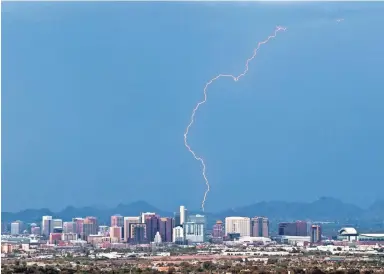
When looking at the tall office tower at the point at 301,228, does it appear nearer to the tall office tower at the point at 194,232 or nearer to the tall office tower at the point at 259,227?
the tall office tower at the point at 259,227

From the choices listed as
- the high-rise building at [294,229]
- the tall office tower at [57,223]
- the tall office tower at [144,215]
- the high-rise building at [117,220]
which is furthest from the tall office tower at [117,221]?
the high-rise building at [294,229]

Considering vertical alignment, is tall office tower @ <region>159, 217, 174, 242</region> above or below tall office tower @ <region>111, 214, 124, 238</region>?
below

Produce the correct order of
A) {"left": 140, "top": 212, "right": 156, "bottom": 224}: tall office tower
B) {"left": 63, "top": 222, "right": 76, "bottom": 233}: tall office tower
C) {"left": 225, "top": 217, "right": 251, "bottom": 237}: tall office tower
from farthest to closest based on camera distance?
Result: {"left": 63, "top": 222, "right": 76, "bottom": 233}: tall office tower < {"left": 140, "top": 212, "right": 156, "bottom": 224}: tall office tower < {"left": 225, "top": 217, "right": 251, "bottom": 237}: tall office tower

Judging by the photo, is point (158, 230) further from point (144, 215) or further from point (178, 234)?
point (144, 215)

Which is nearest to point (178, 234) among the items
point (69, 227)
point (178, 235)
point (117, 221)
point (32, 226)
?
point (178, 235)

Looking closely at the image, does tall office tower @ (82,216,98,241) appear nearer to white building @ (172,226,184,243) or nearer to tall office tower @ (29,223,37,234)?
tall office tower @ (29,223,37,234)

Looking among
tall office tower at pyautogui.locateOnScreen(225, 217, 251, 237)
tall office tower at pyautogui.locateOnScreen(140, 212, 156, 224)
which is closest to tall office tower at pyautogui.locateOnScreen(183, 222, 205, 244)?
tall office tower at pyautogui.locateOnScreen(225, 217, 251, 237)

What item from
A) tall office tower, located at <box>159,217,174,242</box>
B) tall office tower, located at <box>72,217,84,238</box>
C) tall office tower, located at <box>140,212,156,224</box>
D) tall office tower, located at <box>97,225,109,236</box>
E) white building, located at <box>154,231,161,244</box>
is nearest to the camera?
white building, located at <box>154,231,161,244</box>
